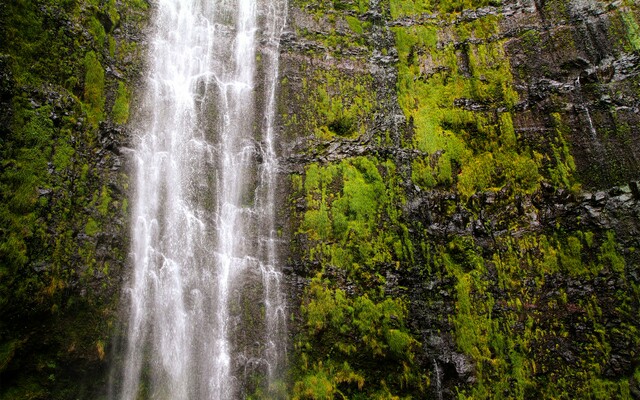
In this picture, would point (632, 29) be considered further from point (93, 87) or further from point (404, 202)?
point (93, 87)

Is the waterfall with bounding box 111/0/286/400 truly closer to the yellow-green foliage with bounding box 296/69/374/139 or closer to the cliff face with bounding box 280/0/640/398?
the cliff face with bounding box 280/0/640/398

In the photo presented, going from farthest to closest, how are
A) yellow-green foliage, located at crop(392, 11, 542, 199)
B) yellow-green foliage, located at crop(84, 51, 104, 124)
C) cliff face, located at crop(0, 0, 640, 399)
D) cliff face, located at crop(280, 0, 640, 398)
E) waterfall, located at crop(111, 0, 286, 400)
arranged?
yellow-green foliage, located at crop(392, 11, 542, 199) < yellow-green foliage, located at crop(84, 51, 104, 124) < waterfall, located at crop(111, 0, 286, 400) < cliff face, located at crop(280, 0, 640, 398) < cliff face, located at crop(0, 0, 640, 399)

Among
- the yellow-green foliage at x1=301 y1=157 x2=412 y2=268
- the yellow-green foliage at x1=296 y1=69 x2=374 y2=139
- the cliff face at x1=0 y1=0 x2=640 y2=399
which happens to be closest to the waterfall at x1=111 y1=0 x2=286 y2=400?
the cliff face at x1=0 y1=0 x2=640 y2=399

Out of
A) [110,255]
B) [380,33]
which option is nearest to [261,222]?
[110,255]

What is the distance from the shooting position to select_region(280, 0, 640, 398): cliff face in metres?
12.6

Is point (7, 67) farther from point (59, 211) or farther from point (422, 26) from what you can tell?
point (422, 26)

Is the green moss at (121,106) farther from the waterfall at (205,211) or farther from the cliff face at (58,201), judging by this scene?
the waterfall at (205,211)

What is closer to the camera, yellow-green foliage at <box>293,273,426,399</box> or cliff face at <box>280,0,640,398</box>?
cliff face at <box>280,0,640,398</box>

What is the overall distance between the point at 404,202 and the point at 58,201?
11018 millimetres

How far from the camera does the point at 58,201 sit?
11953 mm

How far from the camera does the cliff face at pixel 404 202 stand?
11641 millimetres

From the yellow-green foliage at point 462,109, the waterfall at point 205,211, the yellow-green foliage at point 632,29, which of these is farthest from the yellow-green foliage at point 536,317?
the yellow-green foliage at point 632,29

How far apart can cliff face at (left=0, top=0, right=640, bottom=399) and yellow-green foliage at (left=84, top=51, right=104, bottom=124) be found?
2.8 inches

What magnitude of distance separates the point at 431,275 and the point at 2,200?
12.7m
